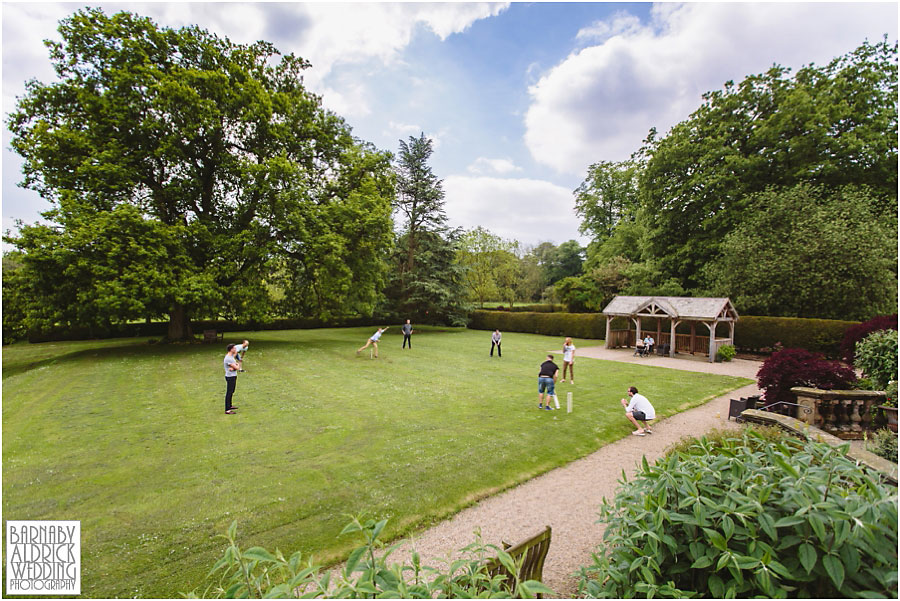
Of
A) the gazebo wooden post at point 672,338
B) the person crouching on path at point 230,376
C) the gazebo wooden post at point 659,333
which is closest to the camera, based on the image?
the person crouching on path at point 230,376

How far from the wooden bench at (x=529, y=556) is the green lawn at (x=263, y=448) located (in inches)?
88.8

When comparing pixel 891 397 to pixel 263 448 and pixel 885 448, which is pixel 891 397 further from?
pixel 263 448

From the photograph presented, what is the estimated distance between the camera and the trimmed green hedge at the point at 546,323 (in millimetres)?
28453

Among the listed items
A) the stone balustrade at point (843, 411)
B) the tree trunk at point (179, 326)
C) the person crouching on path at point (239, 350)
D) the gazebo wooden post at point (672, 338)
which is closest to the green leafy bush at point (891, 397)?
the stone balustrade at point (843, 411)

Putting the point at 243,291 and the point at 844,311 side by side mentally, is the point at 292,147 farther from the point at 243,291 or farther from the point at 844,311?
the point at 844,311

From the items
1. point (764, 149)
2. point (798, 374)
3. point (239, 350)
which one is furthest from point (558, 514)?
point (764, 149)

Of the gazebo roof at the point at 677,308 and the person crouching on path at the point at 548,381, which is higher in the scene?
the gazebo roof at the point at 677,308

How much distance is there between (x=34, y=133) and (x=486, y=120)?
20.4 m

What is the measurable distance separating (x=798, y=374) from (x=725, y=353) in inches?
499

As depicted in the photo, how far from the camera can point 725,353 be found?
1894cm

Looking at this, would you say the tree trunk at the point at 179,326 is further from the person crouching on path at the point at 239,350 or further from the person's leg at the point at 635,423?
the person's leg at the point at 635,423

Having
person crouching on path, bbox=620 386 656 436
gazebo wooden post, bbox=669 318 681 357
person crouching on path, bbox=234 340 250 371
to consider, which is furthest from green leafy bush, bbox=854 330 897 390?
person crouching on path, bbox=234 340 250 371

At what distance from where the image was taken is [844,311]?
1902 cm

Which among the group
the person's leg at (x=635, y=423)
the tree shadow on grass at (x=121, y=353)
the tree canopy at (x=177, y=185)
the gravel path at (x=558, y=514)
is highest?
the tree canopy at (x=177, y=185)
